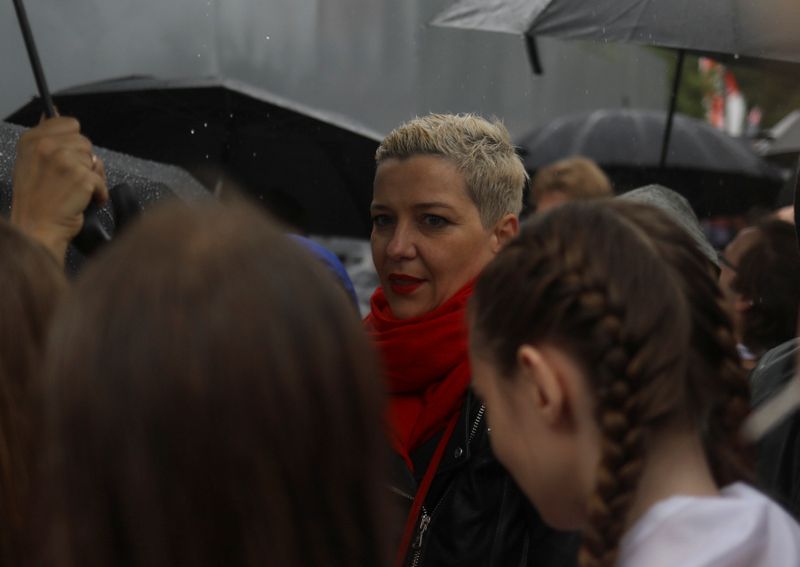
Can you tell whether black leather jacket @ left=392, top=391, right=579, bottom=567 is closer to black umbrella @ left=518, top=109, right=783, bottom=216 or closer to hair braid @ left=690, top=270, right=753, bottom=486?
hair braid @ left=690, top=270, right=753, bottom=486

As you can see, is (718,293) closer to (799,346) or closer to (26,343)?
(26,343)

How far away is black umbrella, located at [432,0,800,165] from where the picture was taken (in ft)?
13.5

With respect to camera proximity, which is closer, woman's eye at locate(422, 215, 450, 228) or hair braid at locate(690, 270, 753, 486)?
hair braid at locate(690, 270, 753, 486)

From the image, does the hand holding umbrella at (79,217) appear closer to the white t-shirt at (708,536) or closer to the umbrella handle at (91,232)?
the umbrella handle at (91,232)

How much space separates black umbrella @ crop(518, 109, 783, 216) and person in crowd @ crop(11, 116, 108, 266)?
5215 mm

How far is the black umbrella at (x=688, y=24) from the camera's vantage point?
412cm

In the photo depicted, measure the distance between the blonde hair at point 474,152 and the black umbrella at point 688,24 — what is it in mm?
1681

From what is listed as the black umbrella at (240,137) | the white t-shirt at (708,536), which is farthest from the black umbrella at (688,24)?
the white t-shirt at (708,536)

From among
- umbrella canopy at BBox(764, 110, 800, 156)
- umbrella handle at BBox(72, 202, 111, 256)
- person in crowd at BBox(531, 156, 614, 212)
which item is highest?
umbrella handle at BBox(72, 202, 111, 256)

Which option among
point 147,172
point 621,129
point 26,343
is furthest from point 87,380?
point 621,129

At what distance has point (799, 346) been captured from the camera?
2514 millimetres

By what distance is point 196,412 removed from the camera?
3.25ft

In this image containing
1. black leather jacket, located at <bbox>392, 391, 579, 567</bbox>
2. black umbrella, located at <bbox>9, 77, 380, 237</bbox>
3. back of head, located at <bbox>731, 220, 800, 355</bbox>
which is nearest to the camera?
black leather jacket, located at <bbox>392, 391, 579, 567</bbox>

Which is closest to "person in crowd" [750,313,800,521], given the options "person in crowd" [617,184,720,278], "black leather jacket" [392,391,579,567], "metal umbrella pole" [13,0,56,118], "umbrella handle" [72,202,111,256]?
"black leather jacket" [392,391,579,567]
